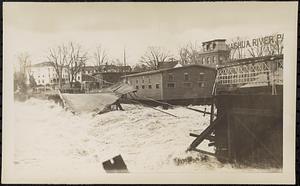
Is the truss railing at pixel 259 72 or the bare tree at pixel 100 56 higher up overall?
the bare tree at pixel 100 56

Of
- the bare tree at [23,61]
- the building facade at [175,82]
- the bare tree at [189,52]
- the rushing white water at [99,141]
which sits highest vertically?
the bare tree at [189,52]

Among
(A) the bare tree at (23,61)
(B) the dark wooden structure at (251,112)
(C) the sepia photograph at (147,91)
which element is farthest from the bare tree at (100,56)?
(B) the dark wooden structure at (251,112)

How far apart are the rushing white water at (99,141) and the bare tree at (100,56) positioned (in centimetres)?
19

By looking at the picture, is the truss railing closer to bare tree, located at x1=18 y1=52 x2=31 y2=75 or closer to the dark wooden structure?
the dark wooden structure

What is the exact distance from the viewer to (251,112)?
5.20 ft

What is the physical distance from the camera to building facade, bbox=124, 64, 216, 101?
1.60 metres

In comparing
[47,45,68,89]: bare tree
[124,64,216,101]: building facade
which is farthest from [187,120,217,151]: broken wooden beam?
[47,45,68,89]: bare tree

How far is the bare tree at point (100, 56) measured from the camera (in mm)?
1573

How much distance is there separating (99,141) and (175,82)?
35cm

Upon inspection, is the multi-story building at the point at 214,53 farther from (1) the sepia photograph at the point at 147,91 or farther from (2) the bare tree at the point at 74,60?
(2) the bare tree at the point at 74,60

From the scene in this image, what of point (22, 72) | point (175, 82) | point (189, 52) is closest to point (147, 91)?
point (175, 82)

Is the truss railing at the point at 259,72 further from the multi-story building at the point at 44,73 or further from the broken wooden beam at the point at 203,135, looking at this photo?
the multi-story building at the point at 44,73

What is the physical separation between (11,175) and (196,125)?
691 mm

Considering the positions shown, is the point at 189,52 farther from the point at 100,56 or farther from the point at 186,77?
the point at 100,56
